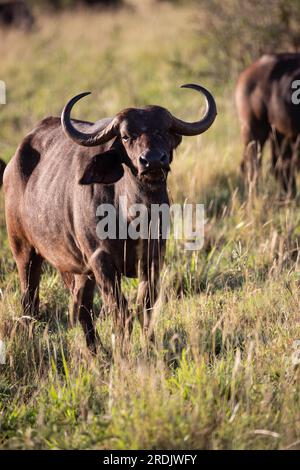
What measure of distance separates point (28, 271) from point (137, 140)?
167 cm

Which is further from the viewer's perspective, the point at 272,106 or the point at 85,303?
the point at 272,106

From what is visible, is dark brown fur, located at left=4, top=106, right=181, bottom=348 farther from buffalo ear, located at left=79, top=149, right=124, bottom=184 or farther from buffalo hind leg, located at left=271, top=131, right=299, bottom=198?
→ buffalo hind leg, located at left=271, top=131, right=299, bottom=198

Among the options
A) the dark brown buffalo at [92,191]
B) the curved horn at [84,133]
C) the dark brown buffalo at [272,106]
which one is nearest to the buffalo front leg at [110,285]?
the dark brown buffalo at [92,191]

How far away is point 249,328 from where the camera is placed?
5203 mm

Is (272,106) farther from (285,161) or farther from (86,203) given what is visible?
(86,203)

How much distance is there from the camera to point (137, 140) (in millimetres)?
4895

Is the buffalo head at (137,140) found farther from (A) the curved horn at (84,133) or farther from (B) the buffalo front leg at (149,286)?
(B) the buffalo front leg at (149,286)

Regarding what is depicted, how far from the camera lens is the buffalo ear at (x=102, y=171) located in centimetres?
511

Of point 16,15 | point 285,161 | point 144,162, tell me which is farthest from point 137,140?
point 16,15

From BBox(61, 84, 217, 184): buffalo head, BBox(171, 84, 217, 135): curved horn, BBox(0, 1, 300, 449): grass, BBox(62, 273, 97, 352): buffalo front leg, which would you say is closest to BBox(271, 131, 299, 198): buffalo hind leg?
BBox(0, 1, 300, 449): grass

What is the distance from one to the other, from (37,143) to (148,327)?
1.68 m

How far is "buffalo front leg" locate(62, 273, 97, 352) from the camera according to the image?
5.42 m

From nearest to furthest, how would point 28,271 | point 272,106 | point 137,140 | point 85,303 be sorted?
point 137,140 < point 85,303 < point 28,271 < point 272,106

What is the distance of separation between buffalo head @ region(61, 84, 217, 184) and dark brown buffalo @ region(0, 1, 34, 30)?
1633 centimetres
